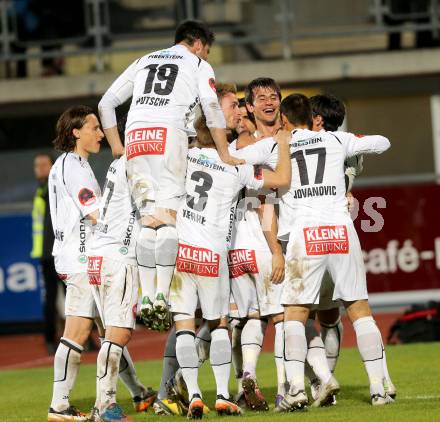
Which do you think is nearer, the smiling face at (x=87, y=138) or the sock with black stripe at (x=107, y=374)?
the sock with black stripe at (x=107, y=374)

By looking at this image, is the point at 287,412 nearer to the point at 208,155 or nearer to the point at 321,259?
the point at 321,259

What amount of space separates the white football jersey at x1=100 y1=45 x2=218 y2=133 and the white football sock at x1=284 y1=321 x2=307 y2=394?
1.78 m

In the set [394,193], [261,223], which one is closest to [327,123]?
[261,223]

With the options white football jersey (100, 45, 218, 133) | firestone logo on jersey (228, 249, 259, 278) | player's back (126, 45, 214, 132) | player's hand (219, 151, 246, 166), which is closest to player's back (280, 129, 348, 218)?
player's hand (219, 151, 246, 166)

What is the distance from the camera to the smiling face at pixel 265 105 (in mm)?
9891

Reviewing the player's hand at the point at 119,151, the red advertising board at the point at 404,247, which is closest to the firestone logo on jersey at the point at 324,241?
the player's hand at the point at 119,151

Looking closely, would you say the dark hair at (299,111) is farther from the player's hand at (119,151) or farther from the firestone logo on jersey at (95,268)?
the firestone logo on jersey at (95,268)

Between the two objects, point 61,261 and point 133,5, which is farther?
point 133,5

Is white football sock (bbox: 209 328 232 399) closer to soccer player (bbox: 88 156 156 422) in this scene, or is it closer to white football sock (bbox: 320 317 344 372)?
soccer player (bbox: 88 156 156 422)

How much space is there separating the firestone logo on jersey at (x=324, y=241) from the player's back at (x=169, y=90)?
1358 millimetres

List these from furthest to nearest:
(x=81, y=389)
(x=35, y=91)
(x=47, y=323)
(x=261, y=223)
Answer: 1. (x=35, y=91)
2. (x=47, y=323)
3. (x=81, y=389)
4. (x=261, y=223)

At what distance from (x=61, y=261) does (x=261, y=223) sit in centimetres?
161

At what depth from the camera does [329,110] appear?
10133 mm

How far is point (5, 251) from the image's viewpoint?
19.6 meters
